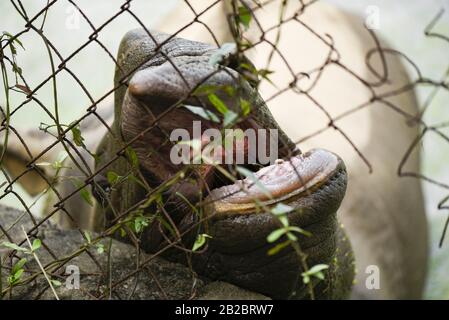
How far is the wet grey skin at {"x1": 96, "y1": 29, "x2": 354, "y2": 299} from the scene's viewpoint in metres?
1.18

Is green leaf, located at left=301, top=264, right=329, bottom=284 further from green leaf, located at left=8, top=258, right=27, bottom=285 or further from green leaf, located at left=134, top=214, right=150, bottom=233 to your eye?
green leaf, located at left=8, top=258, right=27, bottom=285

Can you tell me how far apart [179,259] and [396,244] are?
1371mm

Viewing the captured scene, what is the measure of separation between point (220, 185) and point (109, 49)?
508 centimetres

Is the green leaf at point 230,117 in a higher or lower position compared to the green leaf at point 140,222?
higher

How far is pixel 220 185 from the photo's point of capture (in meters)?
1.40

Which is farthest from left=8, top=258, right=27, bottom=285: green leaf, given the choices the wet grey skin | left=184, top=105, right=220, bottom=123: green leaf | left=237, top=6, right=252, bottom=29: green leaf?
left=237, top=6, right=252, bottom=29: green leaf

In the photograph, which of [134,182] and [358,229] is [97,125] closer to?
[358,229]

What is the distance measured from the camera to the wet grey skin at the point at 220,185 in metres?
1.18

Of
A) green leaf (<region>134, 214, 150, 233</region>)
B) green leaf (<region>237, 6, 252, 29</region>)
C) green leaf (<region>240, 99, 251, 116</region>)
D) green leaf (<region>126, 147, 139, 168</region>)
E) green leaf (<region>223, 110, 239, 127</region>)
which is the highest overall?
green leaf (<region>237, 6, 252, 29</region>)

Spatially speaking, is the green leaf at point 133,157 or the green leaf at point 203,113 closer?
the green leaf at point 203,113

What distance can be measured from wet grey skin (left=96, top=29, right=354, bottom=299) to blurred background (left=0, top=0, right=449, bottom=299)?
3.71 m

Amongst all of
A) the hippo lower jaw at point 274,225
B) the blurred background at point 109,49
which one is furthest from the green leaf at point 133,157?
the blurred background at point 109,49

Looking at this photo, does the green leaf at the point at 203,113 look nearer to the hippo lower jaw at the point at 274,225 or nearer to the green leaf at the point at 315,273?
the hippo lower jaw at the point at 274,225

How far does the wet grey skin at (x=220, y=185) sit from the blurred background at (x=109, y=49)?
3706 millimetres
